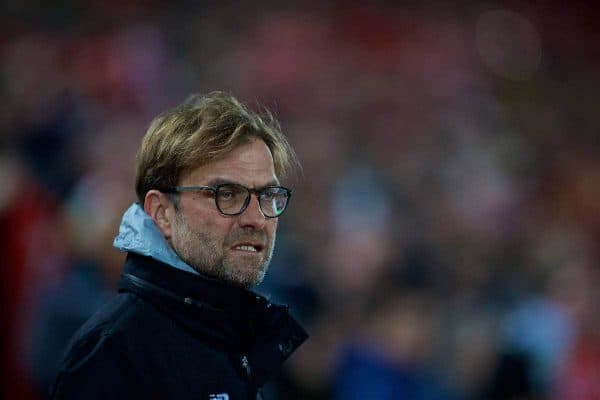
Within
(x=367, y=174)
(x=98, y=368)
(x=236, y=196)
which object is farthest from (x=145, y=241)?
(x=367, y=174)

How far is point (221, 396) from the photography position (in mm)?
1791

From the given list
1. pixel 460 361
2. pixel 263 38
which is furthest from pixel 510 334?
pixel 263 38

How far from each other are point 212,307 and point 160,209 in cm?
24

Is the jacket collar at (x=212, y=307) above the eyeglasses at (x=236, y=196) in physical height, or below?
below

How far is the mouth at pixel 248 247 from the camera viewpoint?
190 cm

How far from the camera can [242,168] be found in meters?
1.91

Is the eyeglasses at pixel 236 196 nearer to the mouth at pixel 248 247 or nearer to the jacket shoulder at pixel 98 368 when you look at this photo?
the mouth at pixel 248 247

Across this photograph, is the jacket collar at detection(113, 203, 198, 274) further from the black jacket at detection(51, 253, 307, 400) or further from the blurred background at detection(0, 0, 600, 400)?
the blurred background at detection(0, 0, 600, 400)

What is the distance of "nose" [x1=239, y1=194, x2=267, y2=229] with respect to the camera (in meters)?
1.89

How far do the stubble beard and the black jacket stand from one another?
31 millimetres

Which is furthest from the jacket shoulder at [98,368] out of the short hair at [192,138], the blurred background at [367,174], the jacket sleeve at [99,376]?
the blurred background at [367,174]

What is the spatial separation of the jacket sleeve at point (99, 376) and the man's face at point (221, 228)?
285mm

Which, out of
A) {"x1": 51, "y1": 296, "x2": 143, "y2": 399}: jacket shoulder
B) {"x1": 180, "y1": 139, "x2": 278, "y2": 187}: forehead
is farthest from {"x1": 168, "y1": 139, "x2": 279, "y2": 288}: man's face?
{"x1": 51, "y1": 296, "x2": 143, "y2": 399}: jacket shoulder

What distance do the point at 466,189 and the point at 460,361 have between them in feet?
5.25
